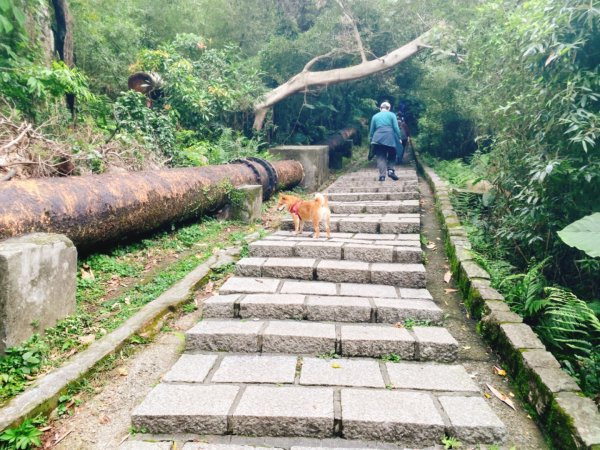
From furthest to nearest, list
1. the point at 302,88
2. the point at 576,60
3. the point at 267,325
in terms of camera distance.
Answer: the point at 302,88, the point at 576,60, the point at 267,325

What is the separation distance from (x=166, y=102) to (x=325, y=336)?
7.76 metres

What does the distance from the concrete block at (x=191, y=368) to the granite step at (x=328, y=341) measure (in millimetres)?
143

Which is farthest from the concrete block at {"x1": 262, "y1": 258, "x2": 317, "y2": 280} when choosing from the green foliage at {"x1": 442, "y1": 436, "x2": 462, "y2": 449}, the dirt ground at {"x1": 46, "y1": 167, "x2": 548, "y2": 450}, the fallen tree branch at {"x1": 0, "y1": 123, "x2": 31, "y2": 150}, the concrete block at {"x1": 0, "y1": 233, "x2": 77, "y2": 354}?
the fallen tree branch at {"x1": 0, "y1": 123, "x2": 31, "y2": 150}

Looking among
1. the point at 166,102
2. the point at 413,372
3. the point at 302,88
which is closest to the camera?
the point at 413,372

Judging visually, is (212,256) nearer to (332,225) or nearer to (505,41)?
(332,225)

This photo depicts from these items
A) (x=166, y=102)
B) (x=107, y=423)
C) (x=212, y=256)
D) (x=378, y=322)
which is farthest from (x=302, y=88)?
(x=107, y=423)

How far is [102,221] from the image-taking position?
3.82 metres

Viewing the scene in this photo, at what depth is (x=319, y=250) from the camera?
426 cm

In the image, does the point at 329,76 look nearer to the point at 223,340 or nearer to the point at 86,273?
the point at 86,273

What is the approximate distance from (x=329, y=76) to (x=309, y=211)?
285 inches

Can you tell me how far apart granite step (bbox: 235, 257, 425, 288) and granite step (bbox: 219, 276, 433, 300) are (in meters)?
0.07

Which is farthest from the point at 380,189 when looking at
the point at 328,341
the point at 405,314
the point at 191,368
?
the point at 191,368

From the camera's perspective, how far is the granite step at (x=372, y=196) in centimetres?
692

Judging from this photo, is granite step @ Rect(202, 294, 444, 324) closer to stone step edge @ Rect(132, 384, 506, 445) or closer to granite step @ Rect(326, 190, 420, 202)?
stone step edge @ Rect(132, 384, 506, 445)
